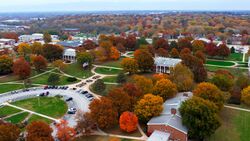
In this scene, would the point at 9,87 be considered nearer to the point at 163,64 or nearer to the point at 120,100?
the point at 120,100

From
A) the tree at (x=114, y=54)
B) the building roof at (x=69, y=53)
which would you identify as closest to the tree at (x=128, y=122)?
the tree at (x=114, y=54)

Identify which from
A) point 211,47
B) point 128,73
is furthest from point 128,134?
point 211,47

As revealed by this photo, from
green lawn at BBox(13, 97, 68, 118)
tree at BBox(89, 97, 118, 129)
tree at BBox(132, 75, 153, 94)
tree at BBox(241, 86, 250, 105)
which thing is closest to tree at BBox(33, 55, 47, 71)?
green lawn at BBox(13, 97, 68, 118)

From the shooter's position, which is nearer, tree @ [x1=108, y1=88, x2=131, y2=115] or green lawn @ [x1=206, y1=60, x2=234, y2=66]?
tree @ [x1=108, y1=88, x2=131, y2=115]

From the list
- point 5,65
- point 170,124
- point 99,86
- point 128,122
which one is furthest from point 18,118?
point 5,65

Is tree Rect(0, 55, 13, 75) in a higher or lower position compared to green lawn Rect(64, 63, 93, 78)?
higher

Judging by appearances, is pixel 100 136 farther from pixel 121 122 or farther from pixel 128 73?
pixel 128 73

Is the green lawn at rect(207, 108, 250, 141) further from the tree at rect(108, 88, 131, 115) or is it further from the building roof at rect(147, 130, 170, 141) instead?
the tree at rect(108, 88, 131, 115)

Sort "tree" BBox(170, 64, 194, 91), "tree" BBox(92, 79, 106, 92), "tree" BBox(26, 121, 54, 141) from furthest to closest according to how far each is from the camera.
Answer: "tree" BBox(92, 79, 106, 92)
"tree" BBox(170, 64, 194, 91)
"tree" BBox(26, 121, 54, 141)
